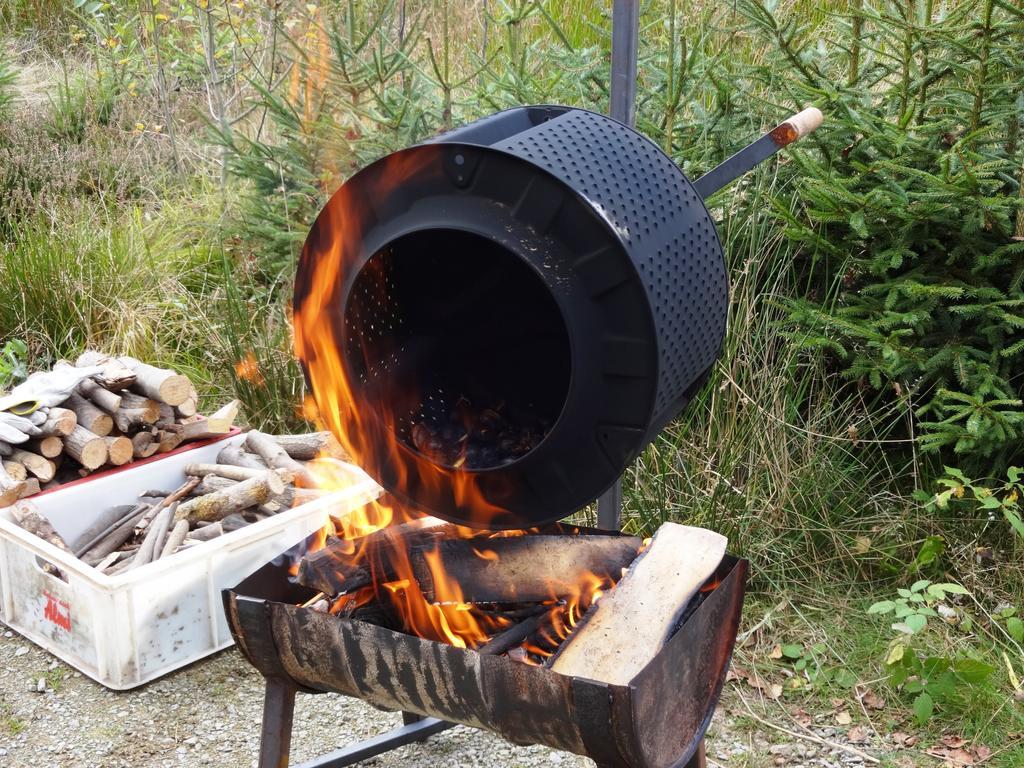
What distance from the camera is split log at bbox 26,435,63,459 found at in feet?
11.6

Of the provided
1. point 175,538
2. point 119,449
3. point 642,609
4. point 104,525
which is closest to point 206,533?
point 175,538

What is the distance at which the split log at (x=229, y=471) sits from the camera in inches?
143

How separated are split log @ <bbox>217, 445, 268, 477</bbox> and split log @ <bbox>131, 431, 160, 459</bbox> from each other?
0.22 m

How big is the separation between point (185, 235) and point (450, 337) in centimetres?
351

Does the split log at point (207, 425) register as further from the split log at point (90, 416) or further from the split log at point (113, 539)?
the split log at point (113, 539)

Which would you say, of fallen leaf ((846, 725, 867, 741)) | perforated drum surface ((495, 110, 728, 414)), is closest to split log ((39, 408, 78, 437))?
perforated drum surface ((495, 110, 728, 414))

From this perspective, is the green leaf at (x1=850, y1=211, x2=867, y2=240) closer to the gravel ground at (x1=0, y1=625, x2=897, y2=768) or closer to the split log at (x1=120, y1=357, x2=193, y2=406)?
the gravel ground at (x1=0, y1=625, x2=897, y2=768)

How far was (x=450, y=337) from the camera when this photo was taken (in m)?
2.32

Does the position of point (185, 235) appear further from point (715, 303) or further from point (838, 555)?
A: point (715, 303)

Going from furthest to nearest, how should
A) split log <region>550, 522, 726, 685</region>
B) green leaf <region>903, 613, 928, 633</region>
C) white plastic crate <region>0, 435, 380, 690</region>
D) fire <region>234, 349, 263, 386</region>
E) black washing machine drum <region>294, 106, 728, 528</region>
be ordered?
fire <region>234, 349, 263, 386</region> → white plastic crate <region>0, 435, 380, 690</region> → green leaf <region>903, 613, 928, 633</region> → split log <region>550, 522, 726, 685</region> → black washing machine drum <region>294, 106, 728, 528</region>

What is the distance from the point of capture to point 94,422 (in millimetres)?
3568

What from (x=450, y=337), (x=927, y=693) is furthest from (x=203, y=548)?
(x=927, y=693)

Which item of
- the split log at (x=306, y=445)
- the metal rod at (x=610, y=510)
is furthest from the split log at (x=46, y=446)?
the metal rod at (x=610, y=510)

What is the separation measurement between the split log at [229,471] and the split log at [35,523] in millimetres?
535
